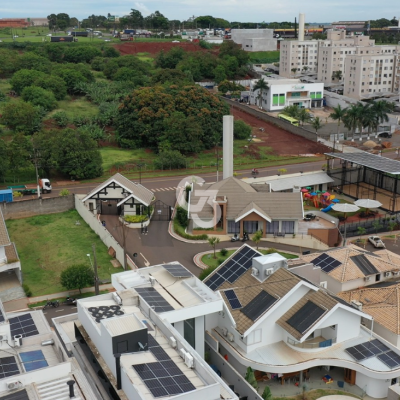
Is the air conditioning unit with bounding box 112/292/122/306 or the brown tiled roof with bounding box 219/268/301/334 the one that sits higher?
the air conditioning unit with bounding box 112/292/122/306

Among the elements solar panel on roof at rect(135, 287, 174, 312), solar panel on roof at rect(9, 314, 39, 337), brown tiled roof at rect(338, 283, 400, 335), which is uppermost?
solar panel on roof at rect(135, 287, 174, 312)

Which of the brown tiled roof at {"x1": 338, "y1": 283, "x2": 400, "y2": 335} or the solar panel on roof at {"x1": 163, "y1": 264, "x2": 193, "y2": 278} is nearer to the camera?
the brown tiled roof at {"x1": 338, "y1": 283, "x2": 400, "y2": 335}

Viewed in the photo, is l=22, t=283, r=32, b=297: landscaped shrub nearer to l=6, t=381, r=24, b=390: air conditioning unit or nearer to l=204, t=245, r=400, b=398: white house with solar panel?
l=204, t=245, r=400, b=398: white house with solar panel

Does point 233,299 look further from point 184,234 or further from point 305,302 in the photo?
point 184,234

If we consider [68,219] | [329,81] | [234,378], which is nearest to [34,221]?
[68,219]

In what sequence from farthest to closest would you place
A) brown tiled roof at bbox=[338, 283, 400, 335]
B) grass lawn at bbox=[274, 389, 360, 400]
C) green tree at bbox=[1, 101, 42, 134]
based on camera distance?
green tree at bbox=[1, 101, 42, 134]
brown tiled roof at bbox=[338, 283, 400, 335]
grass lawn at bbox=[274, 389, 360, 400]

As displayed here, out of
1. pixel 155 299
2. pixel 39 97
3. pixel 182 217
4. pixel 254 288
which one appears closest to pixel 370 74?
pixel 39 97

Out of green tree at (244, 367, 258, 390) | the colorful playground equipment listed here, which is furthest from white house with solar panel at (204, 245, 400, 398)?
the colorful playground equipment

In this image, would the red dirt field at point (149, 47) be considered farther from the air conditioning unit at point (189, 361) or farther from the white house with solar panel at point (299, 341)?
the air conditioning unit at point (189, 361)
